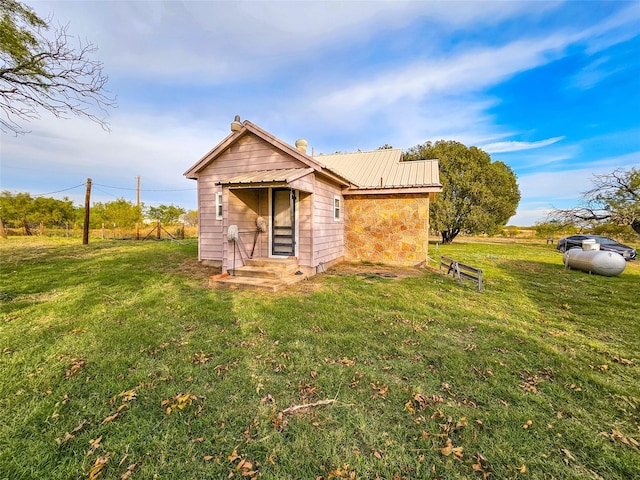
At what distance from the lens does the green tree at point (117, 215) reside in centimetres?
2266

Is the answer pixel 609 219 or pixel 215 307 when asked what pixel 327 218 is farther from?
pixel 609 219

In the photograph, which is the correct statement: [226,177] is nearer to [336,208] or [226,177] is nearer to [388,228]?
[336,208]

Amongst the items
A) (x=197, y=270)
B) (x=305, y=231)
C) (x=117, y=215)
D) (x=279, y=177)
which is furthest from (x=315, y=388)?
(x=117, y=215)

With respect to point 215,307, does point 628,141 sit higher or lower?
higher

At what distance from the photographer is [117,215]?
74.3ft

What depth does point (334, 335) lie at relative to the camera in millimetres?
4043

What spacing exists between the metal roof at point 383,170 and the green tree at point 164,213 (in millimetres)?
22338

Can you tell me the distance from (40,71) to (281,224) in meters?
6.40

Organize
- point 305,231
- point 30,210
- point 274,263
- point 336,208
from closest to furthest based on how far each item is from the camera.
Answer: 1. point 274,263
2. point 305,231
3. point 336,208
4. point 30,210

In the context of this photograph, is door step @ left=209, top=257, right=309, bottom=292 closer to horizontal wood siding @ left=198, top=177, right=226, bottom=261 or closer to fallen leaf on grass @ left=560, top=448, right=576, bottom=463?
horizontal wood siding @ left=198, top=177, right=226, bottom=261

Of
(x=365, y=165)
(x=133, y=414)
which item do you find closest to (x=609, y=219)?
(x=365, y=165)

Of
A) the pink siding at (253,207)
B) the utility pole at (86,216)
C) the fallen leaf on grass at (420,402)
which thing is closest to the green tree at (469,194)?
the pink siding at (253,207)

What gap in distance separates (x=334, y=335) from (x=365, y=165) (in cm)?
1038

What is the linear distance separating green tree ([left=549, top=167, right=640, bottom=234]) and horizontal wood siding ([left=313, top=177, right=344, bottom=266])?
14857 millimetres
